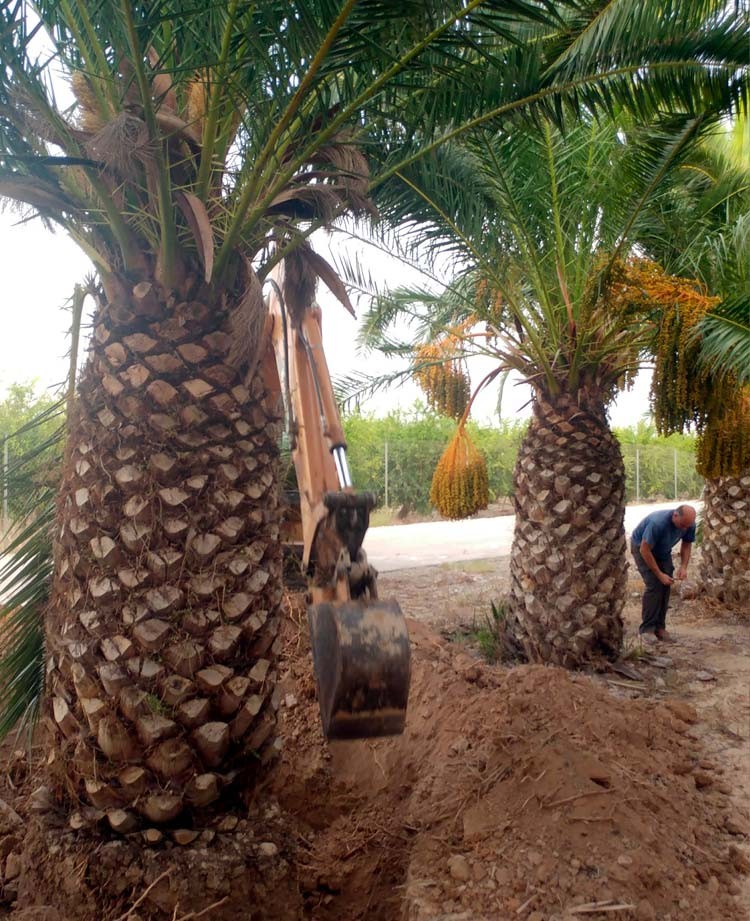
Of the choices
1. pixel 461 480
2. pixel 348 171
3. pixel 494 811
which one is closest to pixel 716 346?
pixel 461 480

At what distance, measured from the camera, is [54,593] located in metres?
3.04

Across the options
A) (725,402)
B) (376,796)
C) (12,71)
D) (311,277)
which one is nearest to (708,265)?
(725,402)

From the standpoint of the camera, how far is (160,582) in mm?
2840

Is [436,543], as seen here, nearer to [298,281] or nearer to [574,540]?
[574,540]

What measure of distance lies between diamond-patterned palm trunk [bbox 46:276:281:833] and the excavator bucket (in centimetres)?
70

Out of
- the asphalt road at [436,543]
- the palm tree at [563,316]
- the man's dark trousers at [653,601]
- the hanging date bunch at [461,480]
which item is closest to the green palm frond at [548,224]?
the palm tree at [563,316]

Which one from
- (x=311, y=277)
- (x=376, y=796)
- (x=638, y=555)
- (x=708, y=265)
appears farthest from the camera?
(x=638, y=555)

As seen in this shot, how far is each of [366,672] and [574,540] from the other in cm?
435

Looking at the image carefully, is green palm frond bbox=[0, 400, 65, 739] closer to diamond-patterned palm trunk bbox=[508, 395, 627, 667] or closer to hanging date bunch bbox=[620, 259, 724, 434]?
diamond-patterned palm trunk bbox=[508, 395, 627, 667]

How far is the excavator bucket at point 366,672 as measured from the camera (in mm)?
2295

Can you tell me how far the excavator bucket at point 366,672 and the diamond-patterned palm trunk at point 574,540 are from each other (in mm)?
4233

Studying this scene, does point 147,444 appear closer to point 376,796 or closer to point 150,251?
point 150,251

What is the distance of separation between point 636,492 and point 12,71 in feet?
91.3

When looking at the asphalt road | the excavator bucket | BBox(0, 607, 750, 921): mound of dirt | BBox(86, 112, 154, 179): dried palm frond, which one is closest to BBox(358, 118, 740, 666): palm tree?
BBox(0, 607, 750, 921): mound of dirt
